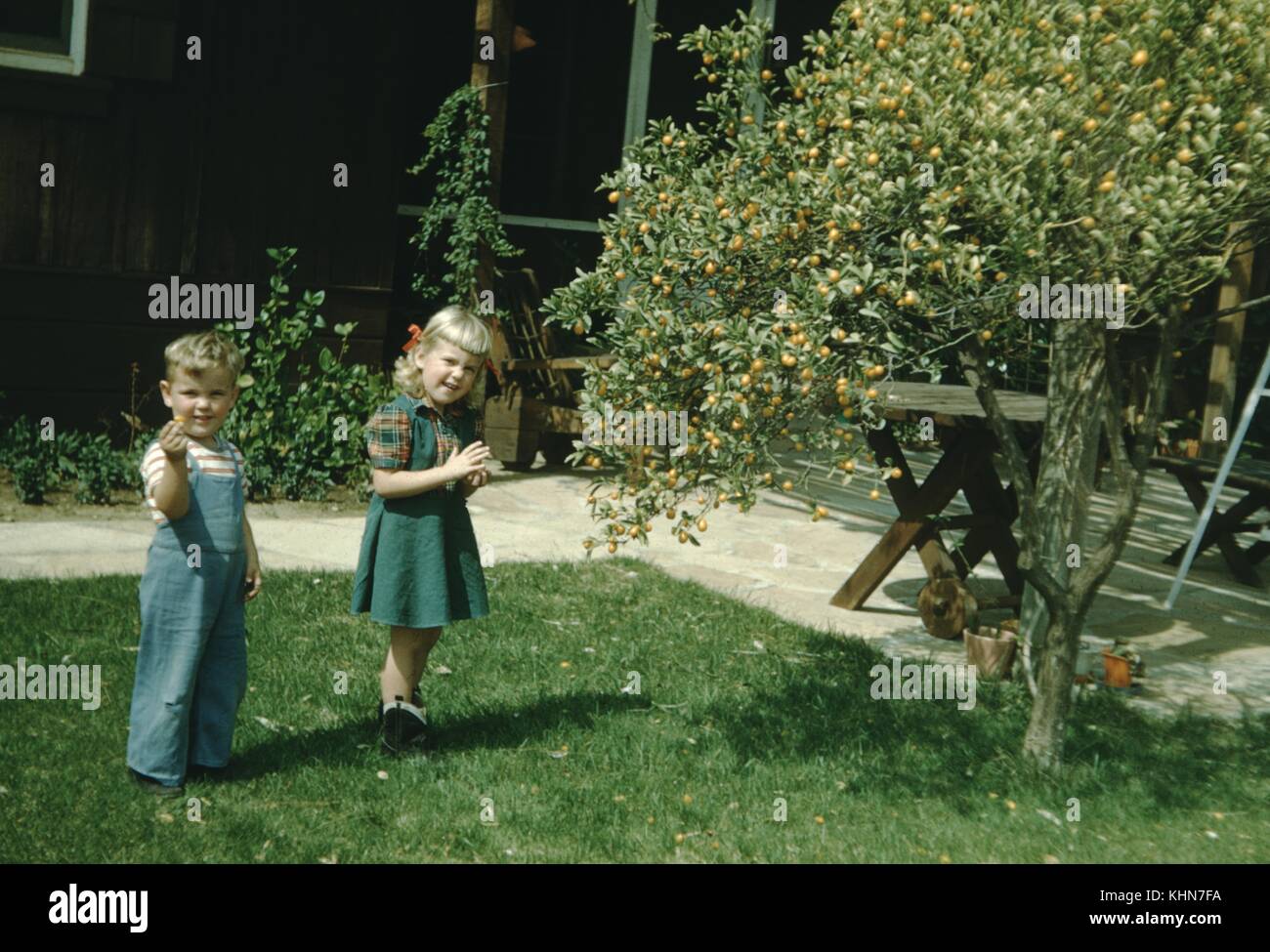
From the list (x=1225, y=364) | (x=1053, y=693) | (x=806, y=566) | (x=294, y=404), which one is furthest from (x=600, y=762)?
(x=1225, y=364)

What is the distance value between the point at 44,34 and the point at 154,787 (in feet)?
18.6

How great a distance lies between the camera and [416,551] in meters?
4.28

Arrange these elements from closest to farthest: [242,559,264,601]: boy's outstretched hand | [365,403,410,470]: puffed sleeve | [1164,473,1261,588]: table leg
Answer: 1. [242,559,264,601]: boy's outstretched hand
2. [365,403,410,470]: puffed sleeve
3. [1164,473,1261,588]: table leg

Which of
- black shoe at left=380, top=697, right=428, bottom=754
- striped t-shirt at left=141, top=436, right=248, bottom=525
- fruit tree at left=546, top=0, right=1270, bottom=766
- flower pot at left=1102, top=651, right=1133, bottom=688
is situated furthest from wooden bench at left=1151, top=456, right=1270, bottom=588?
striped t-shirt at left=141, top=436, right=248, bottom=525

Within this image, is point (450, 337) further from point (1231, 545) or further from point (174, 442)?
point (1231, 545)

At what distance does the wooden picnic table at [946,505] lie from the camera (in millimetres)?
6070

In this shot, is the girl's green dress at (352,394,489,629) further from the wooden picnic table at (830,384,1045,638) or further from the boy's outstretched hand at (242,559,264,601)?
the wooden picnic table at (830,384,1045,638)

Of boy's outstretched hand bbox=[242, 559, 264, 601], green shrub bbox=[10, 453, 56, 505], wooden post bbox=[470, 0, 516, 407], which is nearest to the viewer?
boy's outstretched hand bbox=[242, 559, 264, 601]

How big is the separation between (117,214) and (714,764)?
5.33 meters

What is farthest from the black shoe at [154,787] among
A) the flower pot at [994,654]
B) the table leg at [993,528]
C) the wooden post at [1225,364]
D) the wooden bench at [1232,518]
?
the wooden post at [1225,364]

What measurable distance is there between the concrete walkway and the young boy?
7.18 ft

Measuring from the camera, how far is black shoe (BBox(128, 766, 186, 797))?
13.0ft

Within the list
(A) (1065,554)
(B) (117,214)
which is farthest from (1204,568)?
(B) (117,214)

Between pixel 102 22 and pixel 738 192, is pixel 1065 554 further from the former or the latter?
pixel 102 22
